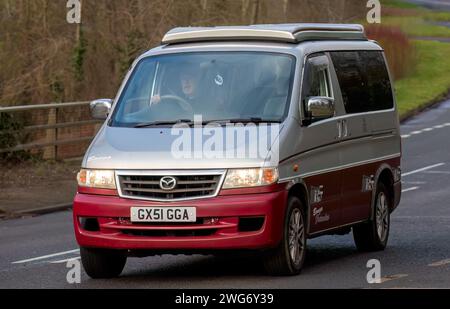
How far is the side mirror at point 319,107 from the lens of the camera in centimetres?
1323

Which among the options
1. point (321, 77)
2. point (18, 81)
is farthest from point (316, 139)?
point (18, 81)

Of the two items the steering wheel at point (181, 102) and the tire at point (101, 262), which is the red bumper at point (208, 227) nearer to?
the tire at point (101, 262)

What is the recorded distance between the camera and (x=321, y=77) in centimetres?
1422

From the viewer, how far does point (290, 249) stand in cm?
1277

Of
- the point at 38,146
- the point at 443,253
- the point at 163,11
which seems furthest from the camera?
the point at 163,11

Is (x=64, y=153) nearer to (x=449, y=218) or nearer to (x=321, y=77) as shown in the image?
(x=449, y=218)

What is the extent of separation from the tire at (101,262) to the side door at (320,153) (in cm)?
179

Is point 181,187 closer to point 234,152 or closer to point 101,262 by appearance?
point 234,152

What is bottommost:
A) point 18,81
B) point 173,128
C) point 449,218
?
point 18,81

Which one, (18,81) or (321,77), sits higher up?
(321,77)

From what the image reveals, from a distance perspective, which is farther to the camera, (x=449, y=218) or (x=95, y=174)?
(x=449, y=218)

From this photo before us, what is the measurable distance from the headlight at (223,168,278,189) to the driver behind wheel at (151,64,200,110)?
1.19 metres

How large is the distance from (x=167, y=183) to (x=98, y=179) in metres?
0.68

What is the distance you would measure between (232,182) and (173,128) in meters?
0.91
